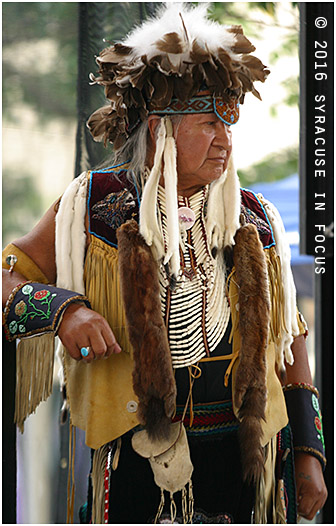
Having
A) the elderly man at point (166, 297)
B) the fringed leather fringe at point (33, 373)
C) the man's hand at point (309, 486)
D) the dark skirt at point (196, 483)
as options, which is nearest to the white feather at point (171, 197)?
the elderly man at point (166, 297)

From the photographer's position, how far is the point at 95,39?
2.25 m

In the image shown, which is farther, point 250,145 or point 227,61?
point 250,145

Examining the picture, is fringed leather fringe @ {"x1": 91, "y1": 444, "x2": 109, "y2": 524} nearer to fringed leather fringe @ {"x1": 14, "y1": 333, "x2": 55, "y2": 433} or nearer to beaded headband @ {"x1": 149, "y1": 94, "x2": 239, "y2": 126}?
fringed leather fringe @ {"x1": 14, "y1": 333, "x2": 55, "y2": 433}

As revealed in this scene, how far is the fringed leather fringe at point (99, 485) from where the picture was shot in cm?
167

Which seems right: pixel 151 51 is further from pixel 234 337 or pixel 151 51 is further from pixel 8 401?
pixel 8 401

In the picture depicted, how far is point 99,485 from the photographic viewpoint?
1681mm

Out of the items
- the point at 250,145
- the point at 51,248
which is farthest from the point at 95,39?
the point at 250,145

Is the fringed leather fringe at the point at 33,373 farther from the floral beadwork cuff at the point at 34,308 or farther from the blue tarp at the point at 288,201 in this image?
the blue tarp at the point at 288,201

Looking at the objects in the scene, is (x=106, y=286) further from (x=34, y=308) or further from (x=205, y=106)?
(x=205, y=106)

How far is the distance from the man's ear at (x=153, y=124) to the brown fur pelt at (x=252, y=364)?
424 millimetres

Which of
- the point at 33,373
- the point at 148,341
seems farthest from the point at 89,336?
the point at 33,373

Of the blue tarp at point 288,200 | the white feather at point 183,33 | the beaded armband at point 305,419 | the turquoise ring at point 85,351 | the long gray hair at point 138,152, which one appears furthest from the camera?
the blue tarp at point 288,200

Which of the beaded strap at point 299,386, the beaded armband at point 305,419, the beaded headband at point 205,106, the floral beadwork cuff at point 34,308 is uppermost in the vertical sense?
the beaded headband at point 205,106

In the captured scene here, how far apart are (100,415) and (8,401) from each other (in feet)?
0.92
